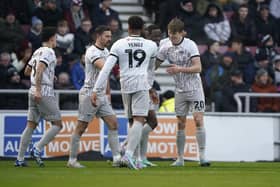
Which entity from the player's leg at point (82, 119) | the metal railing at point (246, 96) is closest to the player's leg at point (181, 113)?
the player's leg at point (82, 119)

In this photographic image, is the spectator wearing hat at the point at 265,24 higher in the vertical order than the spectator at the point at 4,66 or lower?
higher

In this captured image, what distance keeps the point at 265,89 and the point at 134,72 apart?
8424 mm

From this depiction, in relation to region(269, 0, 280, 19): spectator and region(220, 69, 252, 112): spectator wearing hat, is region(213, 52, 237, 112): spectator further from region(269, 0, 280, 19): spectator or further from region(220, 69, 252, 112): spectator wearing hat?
region(269, 0, 280, 19): spectator

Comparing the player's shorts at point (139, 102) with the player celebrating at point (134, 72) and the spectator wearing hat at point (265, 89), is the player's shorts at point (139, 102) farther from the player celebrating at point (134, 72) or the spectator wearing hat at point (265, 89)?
the spectator wearing hat at point (265, 89)

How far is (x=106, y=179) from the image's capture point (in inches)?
606

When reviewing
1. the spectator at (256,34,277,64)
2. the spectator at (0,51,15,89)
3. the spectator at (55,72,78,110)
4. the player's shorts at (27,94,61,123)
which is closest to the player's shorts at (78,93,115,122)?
the player's shorts at (27,94,61,123)

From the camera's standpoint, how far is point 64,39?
25.8m

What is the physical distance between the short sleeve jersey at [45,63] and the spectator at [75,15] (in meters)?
7.65

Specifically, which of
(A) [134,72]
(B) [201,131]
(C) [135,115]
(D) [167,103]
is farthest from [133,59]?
(D) [167,103]

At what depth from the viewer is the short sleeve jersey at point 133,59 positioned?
1777cm

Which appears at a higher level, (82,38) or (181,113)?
(82,38)

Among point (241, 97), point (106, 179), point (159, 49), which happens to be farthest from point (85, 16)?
point (106, 179)

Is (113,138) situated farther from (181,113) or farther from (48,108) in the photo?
(181,113)

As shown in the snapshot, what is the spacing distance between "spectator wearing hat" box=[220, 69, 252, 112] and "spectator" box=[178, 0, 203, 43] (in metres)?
1.85
